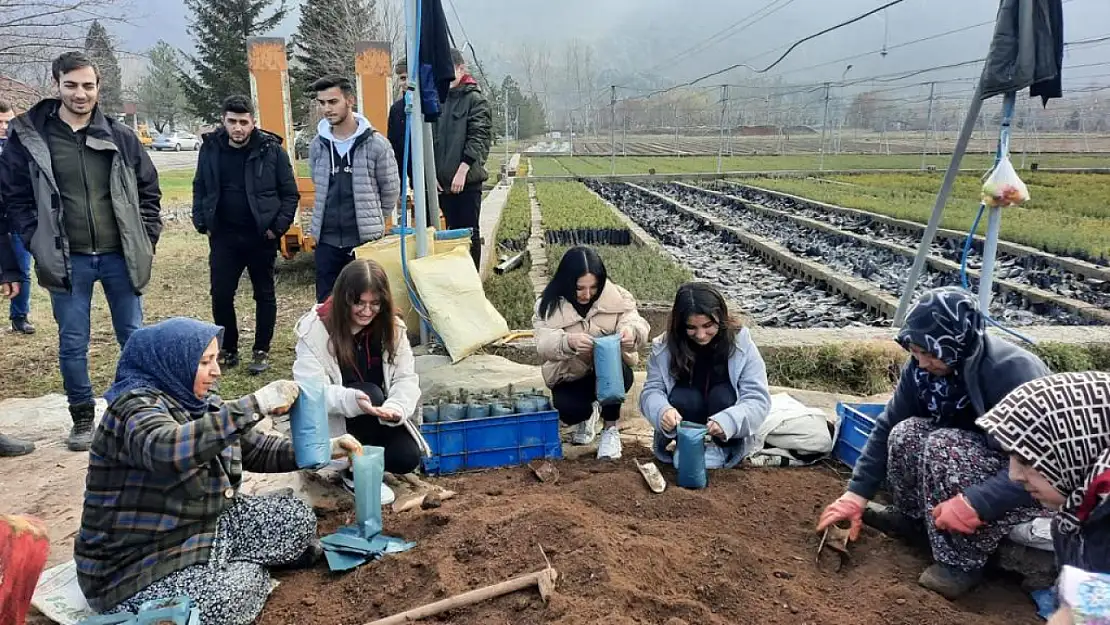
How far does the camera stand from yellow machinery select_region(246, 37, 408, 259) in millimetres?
6551

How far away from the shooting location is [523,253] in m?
8.77

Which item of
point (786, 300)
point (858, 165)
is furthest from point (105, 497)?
point (858, 165)

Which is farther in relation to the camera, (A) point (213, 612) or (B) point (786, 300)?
(B) point (786, 300)

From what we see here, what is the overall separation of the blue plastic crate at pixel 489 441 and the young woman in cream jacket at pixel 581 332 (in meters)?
0.26

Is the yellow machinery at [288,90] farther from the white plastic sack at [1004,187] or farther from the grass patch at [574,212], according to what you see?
the white plastic sack at [1004,187]

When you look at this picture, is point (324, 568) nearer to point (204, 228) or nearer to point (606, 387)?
point (606, 387)

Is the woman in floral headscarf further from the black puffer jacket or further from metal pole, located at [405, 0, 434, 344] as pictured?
the black puffer jacket

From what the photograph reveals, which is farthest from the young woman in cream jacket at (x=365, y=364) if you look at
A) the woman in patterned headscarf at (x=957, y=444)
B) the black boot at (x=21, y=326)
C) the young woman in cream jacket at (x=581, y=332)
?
the black boot at (x=21, y=326)

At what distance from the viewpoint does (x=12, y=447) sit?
354 centimetres

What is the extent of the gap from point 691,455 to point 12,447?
122 inches

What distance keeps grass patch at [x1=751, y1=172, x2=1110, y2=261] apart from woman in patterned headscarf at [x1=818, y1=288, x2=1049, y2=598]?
7457 mm

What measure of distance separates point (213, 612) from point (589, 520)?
1.17 metres

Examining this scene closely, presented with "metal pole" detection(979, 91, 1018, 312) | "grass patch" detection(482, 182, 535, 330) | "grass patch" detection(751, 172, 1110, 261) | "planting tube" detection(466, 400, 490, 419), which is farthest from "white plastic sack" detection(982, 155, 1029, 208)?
"grass patch" detection(751, 172, 1110, 261)

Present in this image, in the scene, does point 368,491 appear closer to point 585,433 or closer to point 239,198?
point 585,433
